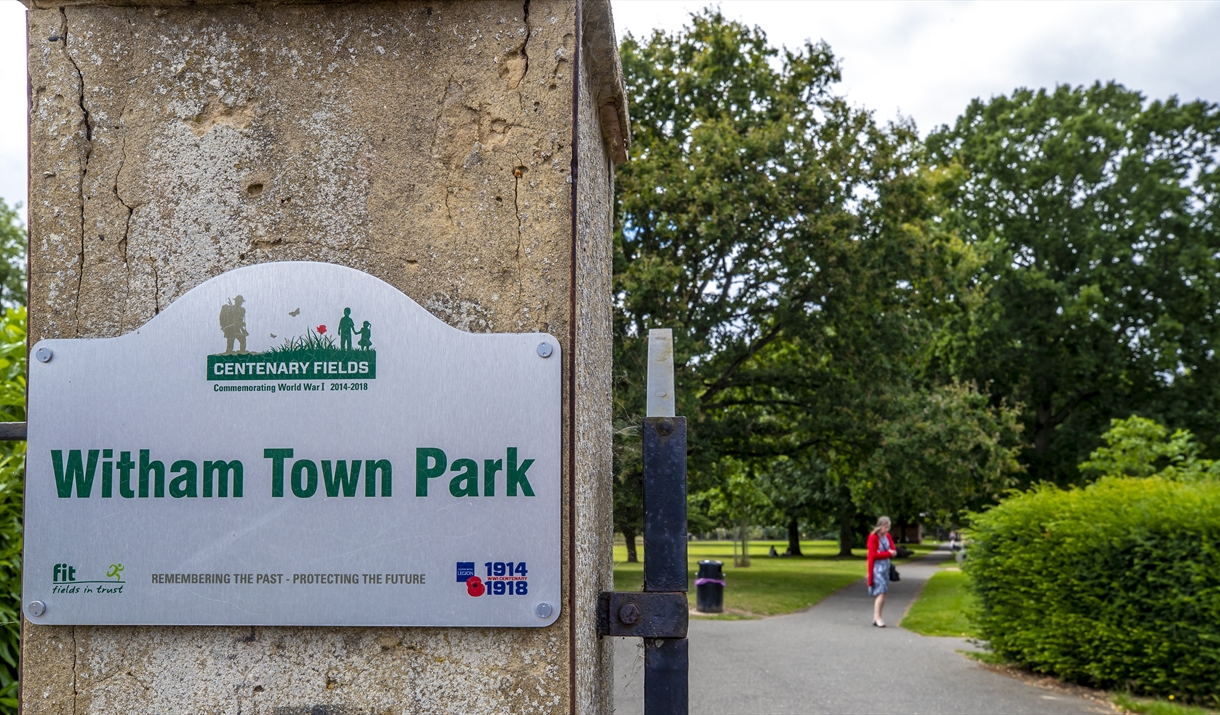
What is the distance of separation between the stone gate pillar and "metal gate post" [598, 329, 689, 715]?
0.44 feet

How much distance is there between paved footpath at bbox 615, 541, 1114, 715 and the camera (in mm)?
9289

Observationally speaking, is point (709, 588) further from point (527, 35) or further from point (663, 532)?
point (527, 35)

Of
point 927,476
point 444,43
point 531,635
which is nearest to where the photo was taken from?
point 531,635

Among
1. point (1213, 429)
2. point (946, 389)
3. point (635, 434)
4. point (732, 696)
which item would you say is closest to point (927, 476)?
point (946, 389)

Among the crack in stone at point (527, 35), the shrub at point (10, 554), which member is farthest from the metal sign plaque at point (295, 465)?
the shrub at point (10, 554)

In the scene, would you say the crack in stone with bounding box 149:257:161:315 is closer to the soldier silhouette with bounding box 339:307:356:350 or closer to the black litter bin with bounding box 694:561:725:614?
the soldier silhouette with bounding box 339:307:356:350

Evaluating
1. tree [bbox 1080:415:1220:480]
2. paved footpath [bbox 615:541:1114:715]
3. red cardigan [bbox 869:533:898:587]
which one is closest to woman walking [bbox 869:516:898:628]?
red cardigan [bbox 869:533:898:587]

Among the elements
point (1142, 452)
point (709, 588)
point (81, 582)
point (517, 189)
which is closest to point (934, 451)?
point (1142, 452)

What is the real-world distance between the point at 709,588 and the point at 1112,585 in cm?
875

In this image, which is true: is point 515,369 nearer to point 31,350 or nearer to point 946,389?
point 31,350

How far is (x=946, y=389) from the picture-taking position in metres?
22.4

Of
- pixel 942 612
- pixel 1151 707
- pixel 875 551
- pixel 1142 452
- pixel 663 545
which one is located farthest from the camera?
pixel 942 612

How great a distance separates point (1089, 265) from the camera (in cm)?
3262

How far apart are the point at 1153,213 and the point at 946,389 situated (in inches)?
605
